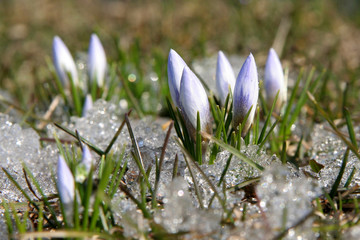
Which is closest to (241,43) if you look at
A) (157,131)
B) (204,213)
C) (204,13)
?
(204,13)

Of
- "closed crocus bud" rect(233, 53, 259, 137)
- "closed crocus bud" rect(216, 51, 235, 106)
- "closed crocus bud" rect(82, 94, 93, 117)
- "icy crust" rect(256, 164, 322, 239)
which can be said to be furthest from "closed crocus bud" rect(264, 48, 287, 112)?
"closed crocus bud" rect(82, 94, 93, 117)

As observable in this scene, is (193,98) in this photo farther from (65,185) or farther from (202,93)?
(65,185)

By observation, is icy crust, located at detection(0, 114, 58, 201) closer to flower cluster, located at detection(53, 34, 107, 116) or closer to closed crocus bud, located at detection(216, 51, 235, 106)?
flower cluster, located at detection(53, 34, 107, 116)

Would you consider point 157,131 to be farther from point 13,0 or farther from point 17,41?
point 13,0

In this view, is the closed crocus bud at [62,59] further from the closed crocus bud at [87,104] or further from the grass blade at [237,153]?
the grass blade at [237,153]

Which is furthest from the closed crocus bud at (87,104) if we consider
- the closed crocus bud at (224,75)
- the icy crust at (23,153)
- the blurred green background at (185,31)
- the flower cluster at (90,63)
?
the closed crocus bud at (224,75)

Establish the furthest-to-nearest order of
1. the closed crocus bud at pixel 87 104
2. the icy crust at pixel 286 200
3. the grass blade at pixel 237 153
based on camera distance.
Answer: the closed crocus bud at pixel 87 104 < the grass blade at pixel 237 153 < the icy crust at pixel 286 200
